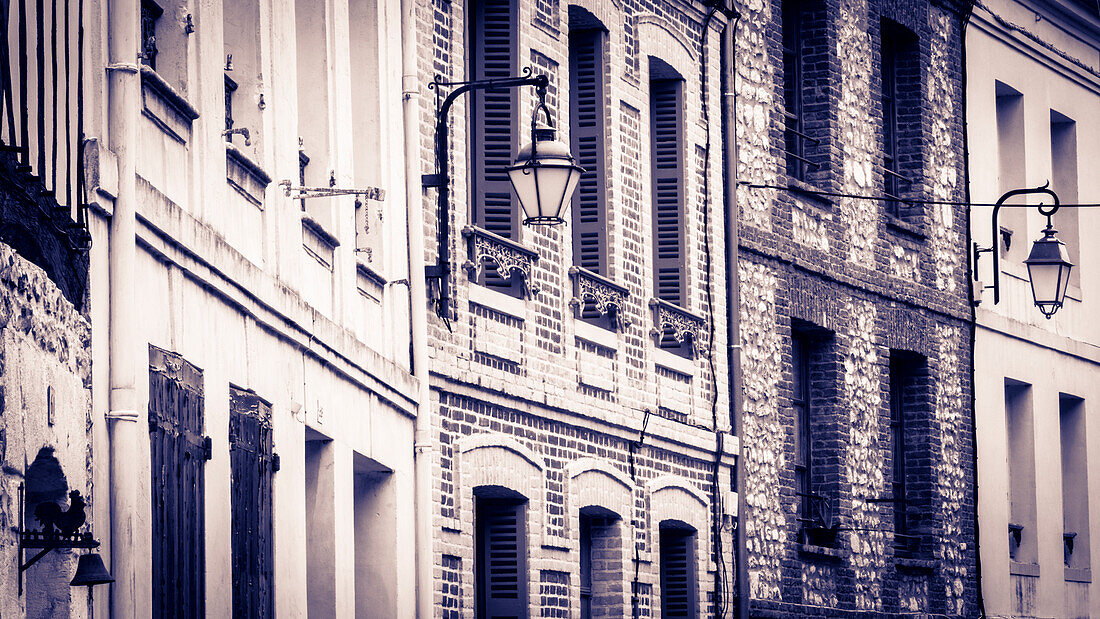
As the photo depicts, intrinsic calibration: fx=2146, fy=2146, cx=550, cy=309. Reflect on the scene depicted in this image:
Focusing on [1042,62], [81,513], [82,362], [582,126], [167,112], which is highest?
[1042,62]

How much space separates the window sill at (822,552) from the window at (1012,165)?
A: 594cm

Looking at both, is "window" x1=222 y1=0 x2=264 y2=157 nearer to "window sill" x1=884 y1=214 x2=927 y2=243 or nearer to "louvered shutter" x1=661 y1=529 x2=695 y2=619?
"louvered shutter" x1=661 y1=529 x2=695 y2=619

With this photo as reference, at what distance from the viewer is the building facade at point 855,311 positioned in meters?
19.4

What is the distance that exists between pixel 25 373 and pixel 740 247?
12.4m

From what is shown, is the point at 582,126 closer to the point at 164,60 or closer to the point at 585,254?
the point at 585,254

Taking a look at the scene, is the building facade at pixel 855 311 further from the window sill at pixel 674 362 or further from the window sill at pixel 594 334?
the window sill at pixel 594 334

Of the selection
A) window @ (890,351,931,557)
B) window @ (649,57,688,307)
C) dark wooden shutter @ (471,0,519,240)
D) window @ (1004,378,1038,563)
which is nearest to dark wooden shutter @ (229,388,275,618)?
dark wooden shutter @ (471,0,519,240)

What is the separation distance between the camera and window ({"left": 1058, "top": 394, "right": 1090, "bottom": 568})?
25.2 m

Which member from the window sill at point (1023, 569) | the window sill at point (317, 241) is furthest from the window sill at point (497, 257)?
Result: the window sill at point (1023, 569)

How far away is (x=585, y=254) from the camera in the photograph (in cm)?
1677

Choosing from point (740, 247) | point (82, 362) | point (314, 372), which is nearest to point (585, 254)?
point (740, 247)

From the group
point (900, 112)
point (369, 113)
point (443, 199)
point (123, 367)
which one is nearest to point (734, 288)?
point (900, 112)

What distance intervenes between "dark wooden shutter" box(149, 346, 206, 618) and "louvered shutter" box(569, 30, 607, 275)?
750 centimetres

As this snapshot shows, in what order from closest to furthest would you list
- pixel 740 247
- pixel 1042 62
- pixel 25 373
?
1. pixel 25 373
2. pixel 740 247
3. pixel 1042 62
